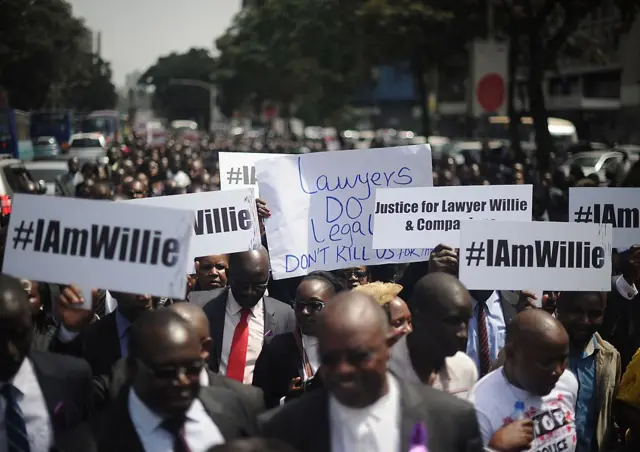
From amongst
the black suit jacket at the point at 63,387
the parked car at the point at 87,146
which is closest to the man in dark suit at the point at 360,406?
the black suit jacket at the point at 63,387

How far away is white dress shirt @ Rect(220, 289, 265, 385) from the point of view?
5.58 m

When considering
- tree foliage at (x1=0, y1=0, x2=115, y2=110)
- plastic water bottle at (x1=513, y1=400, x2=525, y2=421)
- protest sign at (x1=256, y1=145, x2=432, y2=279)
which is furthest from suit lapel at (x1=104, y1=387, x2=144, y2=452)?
tree foliage at (x1=0, y1=0, x2=115, y2=110)

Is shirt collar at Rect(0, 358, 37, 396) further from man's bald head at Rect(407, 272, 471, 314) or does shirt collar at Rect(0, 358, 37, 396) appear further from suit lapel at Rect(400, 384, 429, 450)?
man's bald head at Rect(407, 272, 471, 314)

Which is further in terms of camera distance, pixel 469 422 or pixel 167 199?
pixel 167 199

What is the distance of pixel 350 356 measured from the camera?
10.8 ft

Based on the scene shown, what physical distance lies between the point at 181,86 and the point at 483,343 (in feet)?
452

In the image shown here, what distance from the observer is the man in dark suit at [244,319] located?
5.59 metres

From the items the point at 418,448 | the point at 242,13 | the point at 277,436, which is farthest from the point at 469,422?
the point at 242,13

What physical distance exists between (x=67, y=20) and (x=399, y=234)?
23.8 meters

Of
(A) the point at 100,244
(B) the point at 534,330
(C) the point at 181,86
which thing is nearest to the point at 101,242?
(A) the point at 100,244

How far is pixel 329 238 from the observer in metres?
6.77

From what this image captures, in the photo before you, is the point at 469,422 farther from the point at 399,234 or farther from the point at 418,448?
the point at 399,234

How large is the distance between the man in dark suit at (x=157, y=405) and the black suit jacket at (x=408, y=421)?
0.26 m

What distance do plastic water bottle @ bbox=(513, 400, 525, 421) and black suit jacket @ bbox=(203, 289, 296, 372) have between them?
5.68 ft
